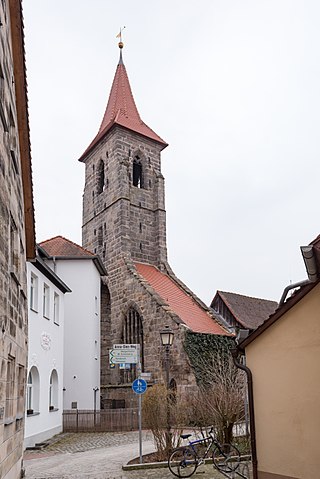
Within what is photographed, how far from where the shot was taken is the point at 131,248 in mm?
34250

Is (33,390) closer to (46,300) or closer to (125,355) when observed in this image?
(46,300)

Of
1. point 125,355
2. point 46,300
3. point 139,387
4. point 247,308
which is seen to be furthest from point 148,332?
point 247,308

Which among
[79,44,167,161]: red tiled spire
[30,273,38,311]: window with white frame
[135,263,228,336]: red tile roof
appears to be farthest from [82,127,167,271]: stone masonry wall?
[30,273,38,311]: window with white frame

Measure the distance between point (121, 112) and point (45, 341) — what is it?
23.6 m

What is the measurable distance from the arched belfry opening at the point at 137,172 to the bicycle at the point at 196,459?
2638cm

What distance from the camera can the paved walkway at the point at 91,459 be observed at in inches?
466

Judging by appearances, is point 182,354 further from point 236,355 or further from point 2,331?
point 2,331

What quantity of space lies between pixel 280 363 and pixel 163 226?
27200 mm

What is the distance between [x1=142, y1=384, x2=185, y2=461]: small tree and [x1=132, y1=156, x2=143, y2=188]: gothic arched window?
24639 millimetres

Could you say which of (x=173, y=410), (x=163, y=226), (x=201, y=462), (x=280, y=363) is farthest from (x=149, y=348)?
(x=280, y=363)

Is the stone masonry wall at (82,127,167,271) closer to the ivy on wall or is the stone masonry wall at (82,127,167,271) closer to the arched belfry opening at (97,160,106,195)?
the arched belfry opening at (97,160,106,195)

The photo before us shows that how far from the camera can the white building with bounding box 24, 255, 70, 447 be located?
17.6 metres

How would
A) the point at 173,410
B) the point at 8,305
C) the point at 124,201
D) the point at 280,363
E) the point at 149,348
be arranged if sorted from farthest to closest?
the point at 124,201, the point at 149,348, the point at 173,410, the point at 280,363, the point at 8,305

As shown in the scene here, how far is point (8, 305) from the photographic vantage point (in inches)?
310
